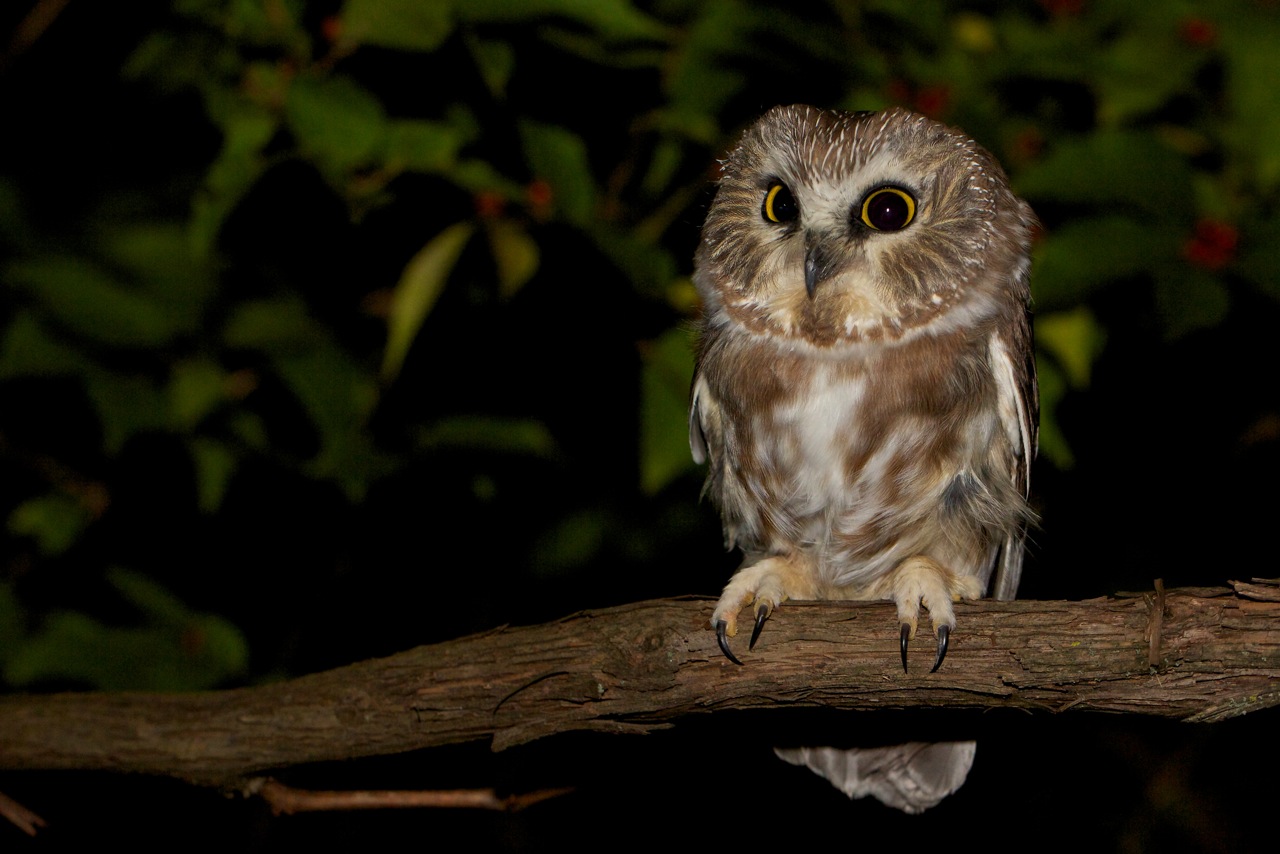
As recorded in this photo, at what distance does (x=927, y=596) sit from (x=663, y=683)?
1.71 feet

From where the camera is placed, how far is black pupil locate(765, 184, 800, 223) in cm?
244

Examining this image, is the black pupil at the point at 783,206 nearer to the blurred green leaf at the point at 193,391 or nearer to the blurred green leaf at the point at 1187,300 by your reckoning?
the blurred green leaf at the point at 1187,300

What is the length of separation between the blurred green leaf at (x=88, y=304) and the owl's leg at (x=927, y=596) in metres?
2.01

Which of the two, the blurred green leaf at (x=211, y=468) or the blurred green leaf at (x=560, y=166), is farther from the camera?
the blurred green leaf at (x=211, y=468)

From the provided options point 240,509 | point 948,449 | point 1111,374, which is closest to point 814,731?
point 948,449

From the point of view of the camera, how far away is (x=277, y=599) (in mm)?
4195

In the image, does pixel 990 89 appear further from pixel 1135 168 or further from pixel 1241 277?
pixel 1241 277

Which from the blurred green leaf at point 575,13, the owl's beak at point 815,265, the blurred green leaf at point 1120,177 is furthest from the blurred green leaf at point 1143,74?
the blurred green leaf at point 575,13

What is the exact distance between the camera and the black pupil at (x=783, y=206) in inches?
96.1

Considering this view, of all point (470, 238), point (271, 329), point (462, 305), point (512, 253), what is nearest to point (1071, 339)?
point (512, 253)

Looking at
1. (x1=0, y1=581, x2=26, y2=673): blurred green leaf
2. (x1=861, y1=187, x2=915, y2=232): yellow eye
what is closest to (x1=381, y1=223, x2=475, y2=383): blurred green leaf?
(x1=861, y1=187, x2=915, y2=232): yellow eye

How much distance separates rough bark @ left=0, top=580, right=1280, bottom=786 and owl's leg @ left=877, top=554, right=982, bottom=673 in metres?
0.02

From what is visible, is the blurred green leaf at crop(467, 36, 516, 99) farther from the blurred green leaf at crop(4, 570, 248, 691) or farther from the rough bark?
the blurred green leaf at crop(4, 570, 248, 691)

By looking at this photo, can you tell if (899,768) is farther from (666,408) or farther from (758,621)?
(666,408)
